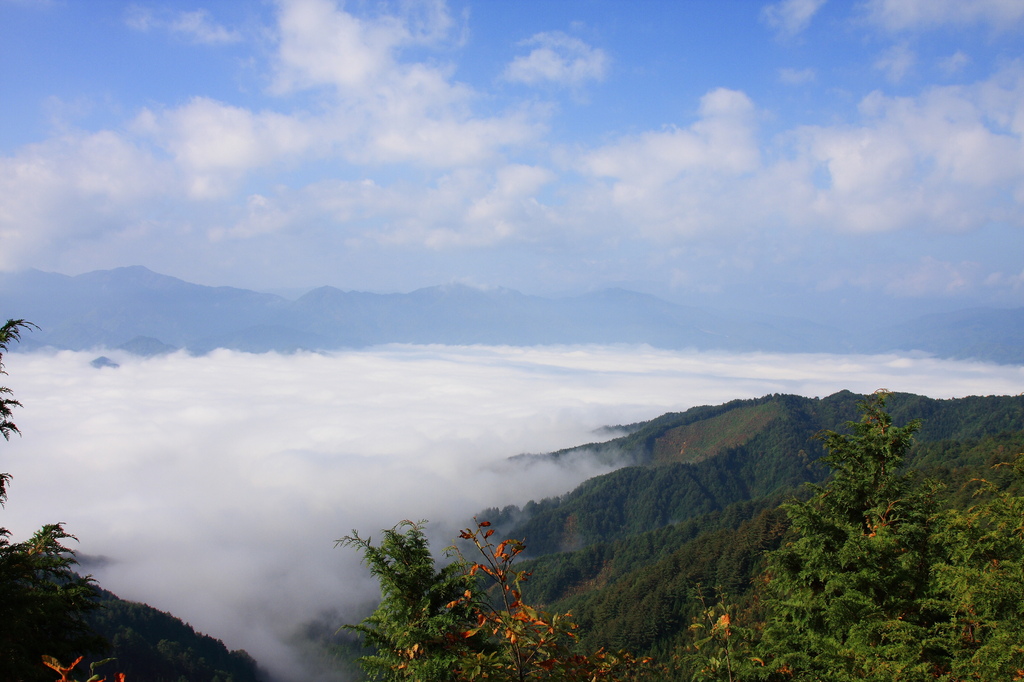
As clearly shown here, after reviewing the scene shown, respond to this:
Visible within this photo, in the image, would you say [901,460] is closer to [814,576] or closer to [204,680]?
[814,576]

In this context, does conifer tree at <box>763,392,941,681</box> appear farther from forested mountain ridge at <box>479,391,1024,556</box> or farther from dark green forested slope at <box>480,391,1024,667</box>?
forested mountain ridge at <box>479,391,1024,556</box>

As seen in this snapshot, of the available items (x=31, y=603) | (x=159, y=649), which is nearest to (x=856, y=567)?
(x=31, y=603)

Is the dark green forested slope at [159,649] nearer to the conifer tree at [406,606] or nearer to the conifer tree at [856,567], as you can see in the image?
the conifer tree at [406,606]

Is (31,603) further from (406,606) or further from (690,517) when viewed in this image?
(690,517)

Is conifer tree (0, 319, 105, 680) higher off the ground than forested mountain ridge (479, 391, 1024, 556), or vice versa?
conifer tree (0, 319, 105, 680)

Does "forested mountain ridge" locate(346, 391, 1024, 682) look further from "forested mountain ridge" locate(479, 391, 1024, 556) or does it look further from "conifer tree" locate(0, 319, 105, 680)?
"forested mountain ridge" locate(479, 391, 1024, 556)

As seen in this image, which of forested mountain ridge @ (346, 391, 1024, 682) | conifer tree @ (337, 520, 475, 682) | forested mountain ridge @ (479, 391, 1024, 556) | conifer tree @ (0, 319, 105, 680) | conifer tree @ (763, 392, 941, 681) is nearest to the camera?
forested mountain ridge @ (346, 391, 1024, 682)

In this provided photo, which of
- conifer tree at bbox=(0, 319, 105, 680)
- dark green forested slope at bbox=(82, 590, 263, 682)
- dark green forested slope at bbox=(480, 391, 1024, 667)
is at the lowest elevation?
dark green forested slope at bbox=(82, 590, 263, 682)

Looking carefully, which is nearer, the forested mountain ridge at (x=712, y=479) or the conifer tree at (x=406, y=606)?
the conifer tree at (x=406, y=606)

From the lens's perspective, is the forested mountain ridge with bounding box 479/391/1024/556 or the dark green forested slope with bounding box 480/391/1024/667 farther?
the forested mountain ridge with bounding box 479/391/1024/556

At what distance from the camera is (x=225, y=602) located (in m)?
199

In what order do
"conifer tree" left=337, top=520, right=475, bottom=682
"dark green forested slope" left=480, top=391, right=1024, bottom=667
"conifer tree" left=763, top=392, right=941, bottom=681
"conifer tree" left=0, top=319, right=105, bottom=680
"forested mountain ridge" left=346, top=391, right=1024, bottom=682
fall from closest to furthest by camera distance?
"forested mountain ridge" left=346, top=391, right=1024, bottom=682, "conifer tree" left=0, top=319, right=105, bottom=680, "conifer tree" left=337, top=520, right=475, bottom=682, "conifer tree" left=763, top=392, right=941, bottom=681, "dark green forested slope" left=480, top=391, right=1024, bottom=667

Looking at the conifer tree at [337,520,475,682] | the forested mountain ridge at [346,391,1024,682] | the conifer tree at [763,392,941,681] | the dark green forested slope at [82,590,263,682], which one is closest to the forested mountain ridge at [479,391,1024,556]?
the dark green forested slope at [82,590,263,682]

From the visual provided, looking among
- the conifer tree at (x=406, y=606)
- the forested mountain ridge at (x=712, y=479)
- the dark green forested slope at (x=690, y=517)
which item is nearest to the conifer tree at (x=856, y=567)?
the conifer tree at (x=406, y=606)
